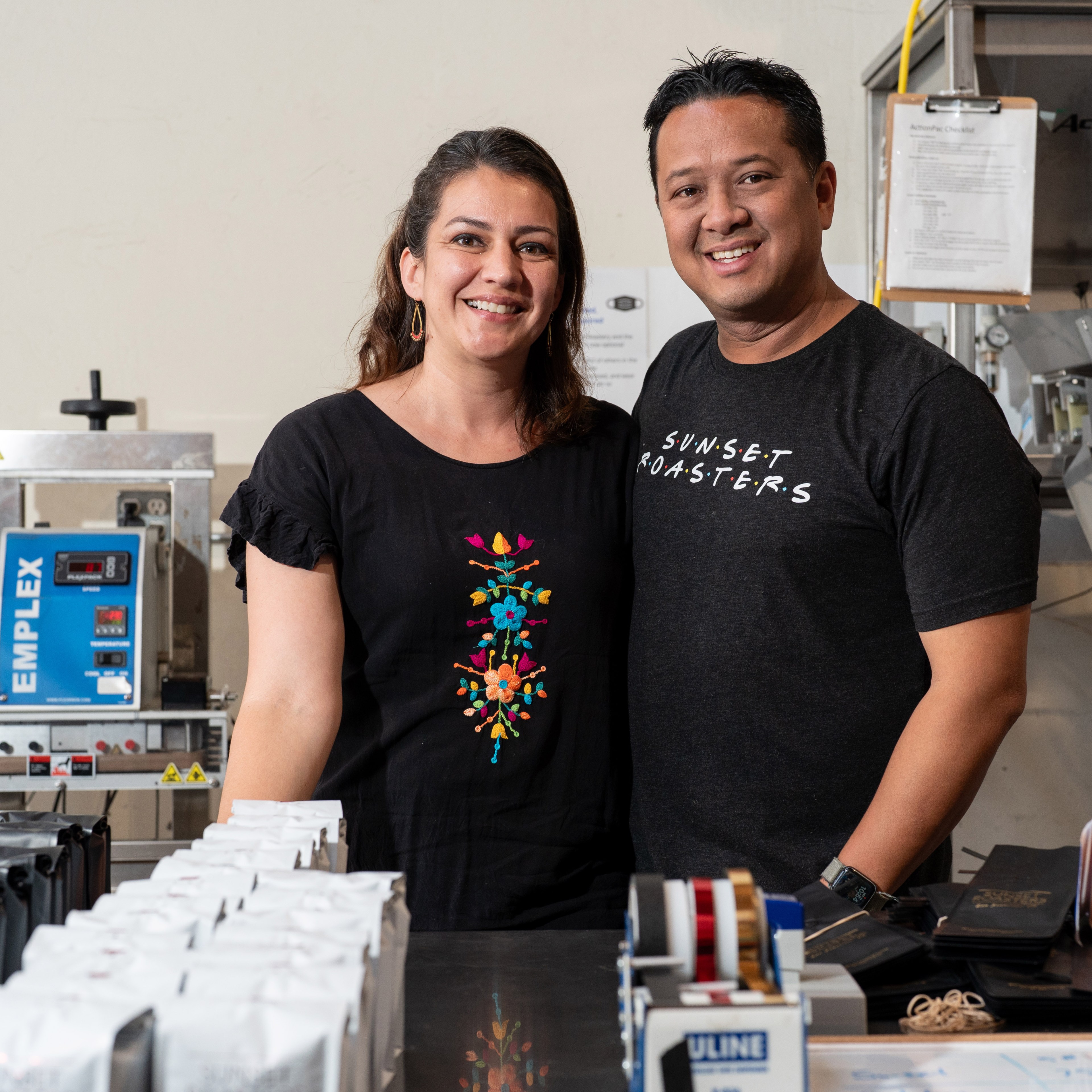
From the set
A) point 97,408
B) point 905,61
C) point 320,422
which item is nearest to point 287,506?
point 320,422

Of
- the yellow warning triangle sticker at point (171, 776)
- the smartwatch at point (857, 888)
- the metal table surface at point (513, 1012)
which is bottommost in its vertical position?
the yellow warning triangle sticker at point (171, 776)

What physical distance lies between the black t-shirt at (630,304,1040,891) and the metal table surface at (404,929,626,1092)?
0.28 meters

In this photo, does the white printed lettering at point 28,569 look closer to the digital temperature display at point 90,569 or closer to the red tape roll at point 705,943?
the digital temperature display at point 90,569

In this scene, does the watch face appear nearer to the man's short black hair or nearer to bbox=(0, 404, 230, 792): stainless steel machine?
the man's short black hair

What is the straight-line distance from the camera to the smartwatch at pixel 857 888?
1.17 meters

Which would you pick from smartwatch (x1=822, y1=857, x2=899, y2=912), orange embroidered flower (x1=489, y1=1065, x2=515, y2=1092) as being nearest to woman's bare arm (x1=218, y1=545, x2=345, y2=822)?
orange embroidered flower (x1=489, y1=1065, x2=515, y2=1092)

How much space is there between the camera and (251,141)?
2721 mm

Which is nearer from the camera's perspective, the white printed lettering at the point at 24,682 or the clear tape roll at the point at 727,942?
the clear tape roll at the point at 727,942

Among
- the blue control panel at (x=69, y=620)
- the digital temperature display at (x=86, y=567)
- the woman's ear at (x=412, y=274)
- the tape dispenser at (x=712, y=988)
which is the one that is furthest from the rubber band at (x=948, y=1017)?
the digital temperature display at (x=86, y=567)

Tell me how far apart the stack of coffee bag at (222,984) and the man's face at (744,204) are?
2.90ft

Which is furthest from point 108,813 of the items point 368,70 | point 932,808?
point 932,808

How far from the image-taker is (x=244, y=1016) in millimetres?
586

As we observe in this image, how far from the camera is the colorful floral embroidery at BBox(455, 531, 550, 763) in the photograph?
1.30 metres

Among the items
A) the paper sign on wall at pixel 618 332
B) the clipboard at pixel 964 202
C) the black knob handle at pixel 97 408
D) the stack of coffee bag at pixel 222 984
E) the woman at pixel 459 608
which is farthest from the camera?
the paper sign on wall at pixel 618 332
